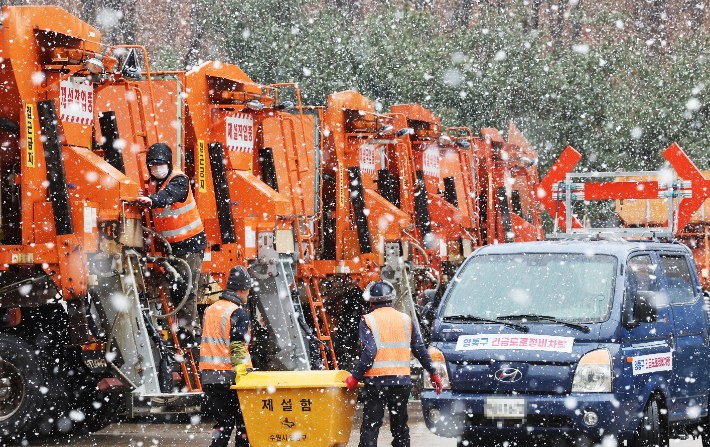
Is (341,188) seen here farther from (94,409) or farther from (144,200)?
(94,409)

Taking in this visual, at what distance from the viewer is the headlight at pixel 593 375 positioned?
6.53 metres

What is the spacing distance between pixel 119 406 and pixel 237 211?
7.10 feet

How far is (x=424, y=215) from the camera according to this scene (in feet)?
44.9

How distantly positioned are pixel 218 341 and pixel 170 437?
2568 mm

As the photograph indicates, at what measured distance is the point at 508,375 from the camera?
22.1 feet

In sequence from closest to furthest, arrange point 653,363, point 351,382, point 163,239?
point 351,382 → point 653,363 → point 163,239

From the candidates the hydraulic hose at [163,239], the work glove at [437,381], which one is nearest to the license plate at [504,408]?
the work glove at [437,381]

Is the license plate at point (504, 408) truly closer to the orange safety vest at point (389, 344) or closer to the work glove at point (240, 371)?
the orange safety vest at point (389, 344)

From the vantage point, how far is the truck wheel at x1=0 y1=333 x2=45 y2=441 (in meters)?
8.38

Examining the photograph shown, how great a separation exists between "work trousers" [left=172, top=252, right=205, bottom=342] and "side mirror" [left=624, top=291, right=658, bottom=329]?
154 inches

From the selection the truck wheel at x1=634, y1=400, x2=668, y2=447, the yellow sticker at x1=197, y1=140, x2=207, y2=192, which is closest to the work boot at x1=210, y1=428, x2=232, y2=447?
the truck wheel at x1=634, y1=400, x2=668, y2=447

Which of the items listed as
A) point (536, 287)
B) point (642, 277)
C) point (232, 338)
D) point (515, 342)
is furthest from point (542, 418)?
point (232, 338)

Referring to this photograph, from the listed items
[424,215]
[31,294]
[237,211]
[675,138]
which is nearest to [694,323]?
[237,211]

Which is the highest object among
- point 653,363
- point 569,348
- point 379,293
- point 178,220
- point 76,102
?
point 76,102
